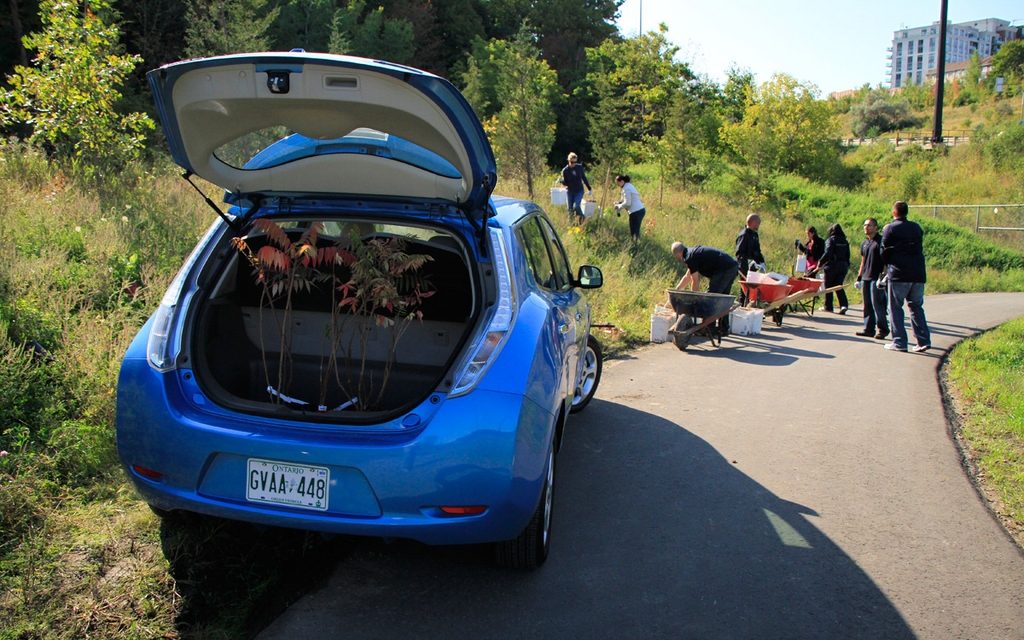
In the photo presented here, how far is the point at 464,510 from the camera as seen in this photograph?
10.8 feet

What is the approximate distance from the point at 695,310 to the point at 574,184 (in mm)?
8230

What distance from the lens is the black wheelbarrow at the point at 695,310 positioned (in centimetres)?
1030

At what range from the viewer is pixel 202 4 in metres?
30.4

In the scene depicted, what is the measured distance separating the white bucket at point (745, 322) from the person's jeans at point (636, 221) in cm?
579

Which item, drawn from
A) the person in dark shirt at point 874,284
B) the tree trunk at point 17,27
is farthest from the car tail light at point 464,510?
the tree trunk at point 17,27

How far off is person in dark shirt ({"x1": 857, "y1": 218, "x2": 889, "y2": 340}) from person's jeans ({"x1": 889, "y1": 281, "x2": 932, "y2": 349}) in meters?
1.20

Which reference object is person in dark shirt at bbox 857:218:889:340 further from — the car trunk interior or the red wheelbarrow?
the car trunk interior

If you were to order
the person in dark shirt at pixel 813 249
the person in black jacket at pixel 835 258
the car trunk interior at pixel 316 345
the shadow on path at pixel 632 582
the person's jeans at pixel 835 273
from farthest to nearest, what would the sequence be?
the person in dark shirt at pixel 813 249
the person's jeans at pixel 835 273
the person in black jacket at pixel 835 258
the car trunk interior at pixel 316 345
the shadow on path at pixel 632 582

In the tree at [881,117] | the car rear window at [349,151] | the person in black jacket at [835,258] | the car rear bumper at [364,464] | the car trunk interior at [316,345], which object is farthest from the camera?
the tree at [881,117]

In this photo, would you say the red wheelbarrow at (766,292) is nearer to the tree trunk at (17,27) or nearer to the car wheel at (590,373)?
the car wheel at (590,373)

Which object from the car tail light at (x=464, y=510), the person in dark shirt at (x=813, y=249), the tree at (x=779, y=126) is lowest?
the car tail light at (x=464, y=510)

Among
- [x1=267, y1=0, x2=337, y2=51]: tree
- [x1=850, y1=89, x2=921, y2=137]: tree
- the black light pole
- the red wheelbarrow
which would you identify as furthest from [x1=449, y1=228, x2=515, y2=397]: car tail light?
[x1=850, y1=89, x2=921, y2=137]: tree

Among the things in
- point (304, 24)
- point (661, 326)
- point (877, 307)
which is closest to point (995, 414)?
point (661, 326)

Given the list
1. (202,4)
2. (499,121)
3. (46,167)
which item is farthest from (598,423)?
(202,4)
